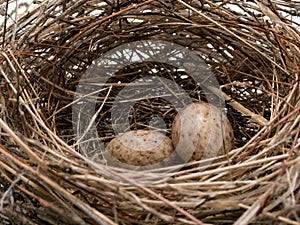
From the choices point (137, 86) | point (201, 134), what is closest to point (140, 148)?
point (201, 134)

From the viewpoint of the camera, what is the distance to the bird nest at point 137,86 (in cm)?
101

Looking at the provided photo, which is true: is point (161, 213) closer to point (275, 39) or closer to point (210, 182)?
point (210, 182)

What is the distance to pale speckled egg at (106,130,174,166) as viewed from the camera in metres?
1.22

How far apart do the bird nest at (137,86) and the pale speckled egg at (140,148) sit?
6 centimetres

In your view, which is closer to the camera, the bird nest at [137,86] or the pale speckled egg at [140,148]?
the bird nest at [137,86]

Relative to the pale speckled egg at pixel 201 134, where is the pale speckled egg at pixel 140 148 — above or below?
above

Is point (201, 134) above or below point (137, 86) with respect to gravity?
below

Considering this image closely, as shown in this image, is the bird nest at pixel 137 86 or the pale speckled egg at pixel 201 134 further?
the pale speckled egg at pixel 201 134

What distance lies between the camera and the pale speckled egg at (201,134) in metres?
1.21

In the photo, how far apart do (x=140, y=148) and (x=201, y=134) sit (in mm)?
117

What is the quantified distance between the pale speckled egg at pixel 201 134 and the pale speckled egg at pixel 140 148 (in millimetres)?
28

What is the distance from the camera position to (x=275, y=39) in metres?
1.32

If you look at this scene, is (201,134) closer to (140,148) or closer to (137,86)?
(140,148)

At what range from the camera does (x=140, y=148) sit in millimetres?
1228
